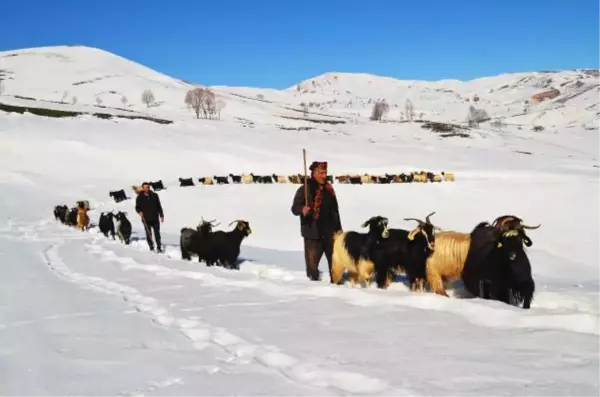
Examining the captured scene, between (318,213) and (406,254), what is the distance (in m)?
1.53

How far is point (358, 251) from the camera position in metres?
7.48

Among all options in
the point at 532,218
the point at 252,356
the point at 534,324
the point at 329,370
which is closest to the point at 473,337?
the point at 534,324

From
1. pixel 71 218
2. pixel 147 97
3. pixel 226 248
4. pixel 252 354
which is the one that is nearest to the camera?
pixel 252 354

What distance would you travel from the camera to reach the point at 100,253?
39.5 ft

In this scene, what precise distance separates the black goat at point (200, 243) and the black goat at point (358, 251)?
3737 mm

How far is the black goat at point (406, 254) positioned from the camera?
6.86 metres

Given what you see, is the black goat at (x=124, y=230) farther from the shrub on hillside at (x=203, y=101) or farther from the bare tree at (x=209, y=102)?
the bare tree at (x=209, y=102)

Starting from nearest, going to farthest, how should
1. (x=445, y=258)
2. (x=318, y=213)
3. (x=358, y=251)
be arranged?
1. (x=445, y=258)
2. (x=358, y=251)
3. (x=318, y=213)

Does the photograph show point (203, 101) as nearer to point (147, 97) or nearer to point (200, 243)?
point (147, 97)

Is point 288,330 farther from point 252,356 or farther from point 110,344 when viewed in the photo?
point 110,344

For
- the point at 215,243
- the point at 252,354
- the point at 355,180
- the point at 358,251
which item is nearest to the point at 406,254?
the point at 358,251

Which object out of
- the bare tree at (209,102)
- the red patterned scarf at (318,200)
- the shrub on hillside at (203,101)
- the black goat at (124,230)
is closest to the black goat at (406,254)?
the red patterned scarf at (318,200)

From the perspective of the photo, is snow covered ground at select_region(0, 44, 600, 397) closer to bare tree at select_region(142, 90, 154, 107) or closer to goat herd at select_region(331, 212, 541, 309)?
goat herd at select_region(331, 212, 541, 309)

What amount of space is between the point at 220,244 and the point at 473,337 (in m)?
6.87
